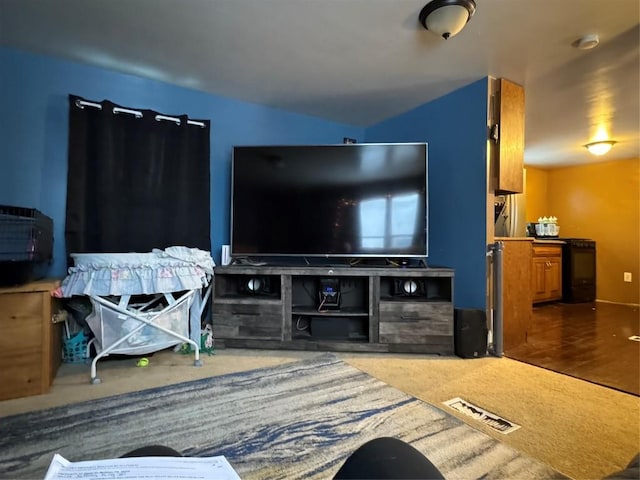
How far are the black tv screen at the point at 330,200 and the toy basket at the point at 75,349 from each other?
1119mm

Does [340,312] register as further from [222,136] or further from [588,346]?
[588,346]


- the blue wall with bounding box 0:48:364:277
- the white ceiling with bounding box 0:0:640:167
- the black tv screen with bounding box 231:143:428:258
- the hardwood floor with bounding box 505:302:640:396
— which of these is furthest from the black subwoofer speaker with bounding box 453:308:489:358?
the blue wall with bounding box 0:48:364:277

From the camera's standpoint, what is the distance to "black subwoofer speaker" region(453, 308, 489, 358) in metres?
2.15

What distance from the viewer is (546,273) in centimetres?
412

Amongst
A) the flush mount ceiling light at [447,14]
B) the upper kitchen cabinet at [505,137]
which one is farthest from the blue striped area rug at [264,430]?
the upper kitchen cabinet at [505,137]

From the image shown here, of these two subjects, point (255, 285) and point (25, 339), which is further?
point (255, 285)

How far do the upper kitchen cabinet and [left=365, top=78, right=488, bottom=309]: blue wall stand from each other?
76 millimetres

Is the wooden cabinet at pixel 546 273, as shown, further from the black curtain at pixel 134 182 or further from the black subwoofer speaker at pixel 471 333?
the black curtain at pixel 134 182

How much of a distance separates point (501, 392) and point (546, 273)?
10.6ft

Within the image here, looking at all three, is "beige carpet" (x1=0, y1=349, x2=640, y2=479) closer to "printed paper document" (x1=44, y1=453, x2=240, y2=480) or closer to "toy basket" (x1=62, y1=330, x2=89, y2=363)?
"toy basket" (x1=62, y1=330, x2=89, y2=363)

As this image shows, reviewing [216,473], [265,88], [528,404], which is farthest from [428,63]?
[216,473]

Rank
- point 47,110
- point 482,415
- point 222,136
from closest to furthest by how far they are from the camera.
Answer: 1. point 482,415
2. point 47,110
3. point 222,136

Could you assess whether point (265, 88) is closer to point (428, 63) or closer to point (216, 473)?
point (428, 63)

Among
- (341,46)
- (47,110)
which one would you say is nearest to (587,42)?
(341,46)
